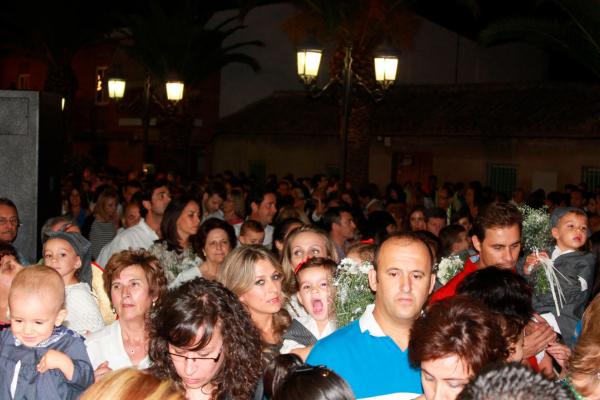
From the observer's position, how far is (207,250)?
8445 mm

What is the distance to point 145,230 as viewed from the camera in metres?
9.95

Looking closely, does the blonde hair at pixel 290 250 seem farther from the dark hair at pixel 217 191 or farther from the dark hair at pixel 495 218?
the dark hair at pixel 217 191

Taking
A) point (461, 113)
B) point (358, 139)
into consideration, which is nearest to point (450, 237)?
point (358, 139)

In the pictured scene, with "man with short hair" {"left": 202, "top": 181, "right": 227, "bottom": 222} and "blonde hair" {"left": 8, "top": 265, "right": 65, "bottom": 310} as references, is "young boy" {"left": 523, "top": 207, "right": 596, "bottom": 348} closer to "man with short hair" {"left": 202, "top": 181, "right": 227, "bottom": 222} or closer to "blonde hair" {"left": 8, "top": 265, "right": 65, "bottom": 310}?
"blonde hair" {"left": 8, "top": 265, "right": 65, "bottom": 310}

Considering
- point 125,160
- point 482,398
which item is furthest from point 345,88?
point 125,160

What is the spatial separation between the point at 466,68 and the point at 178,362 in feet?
102

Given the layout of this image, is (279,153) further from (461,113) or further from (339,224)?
(339,224)

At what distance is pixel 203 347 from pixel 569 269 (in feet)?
13.0

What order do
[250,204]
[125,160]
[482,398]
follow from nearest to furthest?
[482,398], [250,204], [125,160]

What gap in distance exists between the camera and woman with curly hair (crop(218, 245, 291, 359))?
19.4ft

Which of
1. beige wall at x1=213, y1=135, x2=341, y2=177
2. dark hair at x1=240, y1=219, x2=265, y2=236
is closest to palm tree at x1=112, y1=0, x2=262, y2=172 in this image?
beige wall at x1=213, y1=135, x2=341, y2=177

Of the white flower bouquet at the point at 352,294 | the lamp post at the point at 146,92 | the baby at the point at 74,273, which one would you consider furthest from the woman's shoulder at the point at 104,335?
the lamp post at the point at 146,92

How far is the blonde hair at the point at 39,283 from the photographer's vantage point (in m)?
4.78

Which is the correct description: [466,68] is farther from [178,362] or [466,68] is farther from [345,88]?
[178,362]
